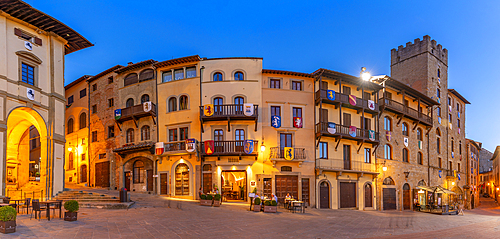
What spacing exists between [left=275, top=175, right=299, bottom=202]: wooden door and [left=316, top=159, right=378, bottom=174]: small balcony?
2.50 meters

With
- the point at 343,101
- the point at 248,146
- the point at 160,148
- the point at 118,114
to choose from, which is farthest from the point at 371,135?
the point at 118,114

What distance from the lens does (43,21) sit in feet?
71.9

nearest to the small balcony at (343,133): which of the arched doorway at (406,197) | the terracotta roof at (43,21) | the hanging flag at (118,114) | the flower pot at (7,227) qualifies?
the arched doorway at (406,197)

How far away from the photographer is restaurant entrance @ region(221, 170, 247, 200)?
27516mm

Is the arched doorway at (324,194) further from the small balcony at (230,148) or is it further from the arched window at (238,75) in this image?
the arched window at (238,75)

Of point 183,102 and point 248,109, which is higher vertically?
point 183,102

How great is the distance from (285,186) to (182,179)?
330 inches

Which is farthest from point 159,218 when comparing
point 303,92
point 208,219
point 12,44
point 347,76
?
point 347,76

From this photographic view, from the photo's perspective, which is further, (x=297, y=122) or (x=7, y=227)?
(x=297, y=122)

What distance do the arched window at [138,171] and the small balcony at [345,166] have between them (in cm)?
1507

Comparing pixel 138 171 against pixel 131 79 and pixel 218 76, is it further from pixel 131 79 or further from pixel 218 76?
pixel 218 76

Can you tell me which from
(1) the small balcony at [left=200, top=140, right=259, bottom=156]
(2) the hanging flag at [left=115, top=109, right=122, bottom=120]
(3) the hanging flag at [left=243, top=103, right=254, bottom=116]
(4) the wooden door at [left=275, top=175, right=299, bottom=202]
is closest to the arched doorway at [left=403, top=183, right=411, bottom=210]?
(4) the wooden door at [left=275, top=175, right=299, bottom=202]

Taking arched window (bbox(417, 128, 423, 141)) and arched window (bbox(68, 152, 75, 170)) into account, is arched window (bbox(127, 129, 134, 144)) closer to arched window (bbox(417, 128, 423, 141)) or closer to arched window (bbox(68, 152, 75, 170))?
→ arched window (bbox(68, 152, 75, 170))

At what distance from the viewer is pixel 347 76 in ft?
98.6
